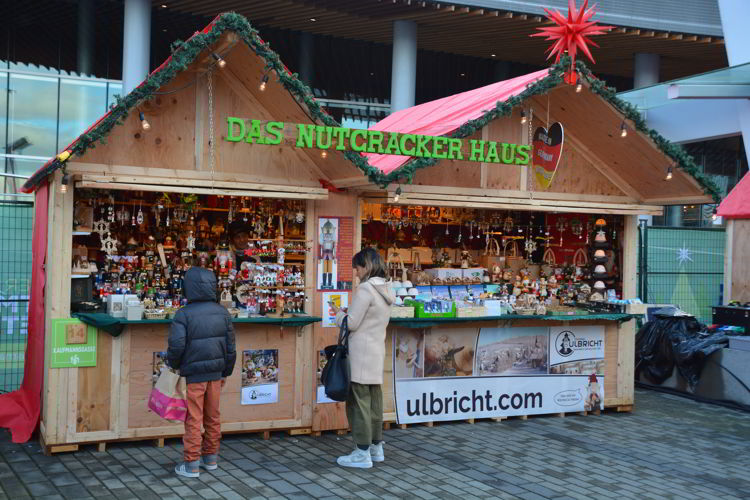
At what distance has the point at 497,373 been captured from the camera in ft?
28.1

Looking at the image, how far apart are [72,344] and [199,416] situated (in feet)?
5.17

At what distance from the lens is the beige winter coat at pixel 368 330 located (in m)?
6.52

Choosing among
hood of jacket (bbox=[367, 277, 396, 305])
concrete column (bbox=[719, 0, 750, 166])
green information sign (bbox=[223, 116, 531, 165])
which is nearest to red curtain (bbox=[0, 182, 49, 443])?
green information sign (bbox=[223, 116, 531, 165])

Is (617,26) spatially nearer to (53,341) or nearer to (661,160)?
(661,160)

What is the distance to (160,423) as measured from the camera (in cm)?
713

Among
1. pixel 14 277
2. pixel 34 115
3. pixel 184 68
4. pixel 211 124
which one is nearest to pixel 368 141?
pixel 211 124

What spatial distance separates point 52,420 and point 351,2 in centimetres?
1320

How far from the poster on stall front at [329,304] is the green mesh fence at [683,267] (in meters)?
6.98

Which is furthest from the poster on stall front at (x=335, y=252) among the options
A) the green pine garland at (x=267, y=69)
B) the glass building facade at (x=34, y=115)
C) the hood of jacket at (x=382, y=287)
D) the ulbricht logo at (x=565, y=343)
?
the glass building facade at (x=34, y=115)

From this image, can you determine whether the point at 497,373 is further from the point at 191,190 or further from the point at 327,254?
the point at 191,190

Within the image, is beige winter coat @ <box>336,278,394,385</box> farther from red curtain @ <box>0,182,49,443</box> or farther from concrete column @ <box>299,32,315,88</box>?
concrete column @ <box>299,32,315,88</box>

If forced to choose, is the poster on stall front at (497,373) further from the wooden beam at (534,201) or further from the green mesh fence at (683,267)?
the green mesh fence at (683,267)

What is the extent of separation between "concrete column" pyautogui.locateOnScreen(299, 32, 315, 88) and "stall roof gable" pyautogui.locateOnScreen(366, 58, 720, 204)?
12.3 m

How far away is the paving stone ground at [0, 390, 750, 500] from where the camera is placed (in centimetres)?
588
